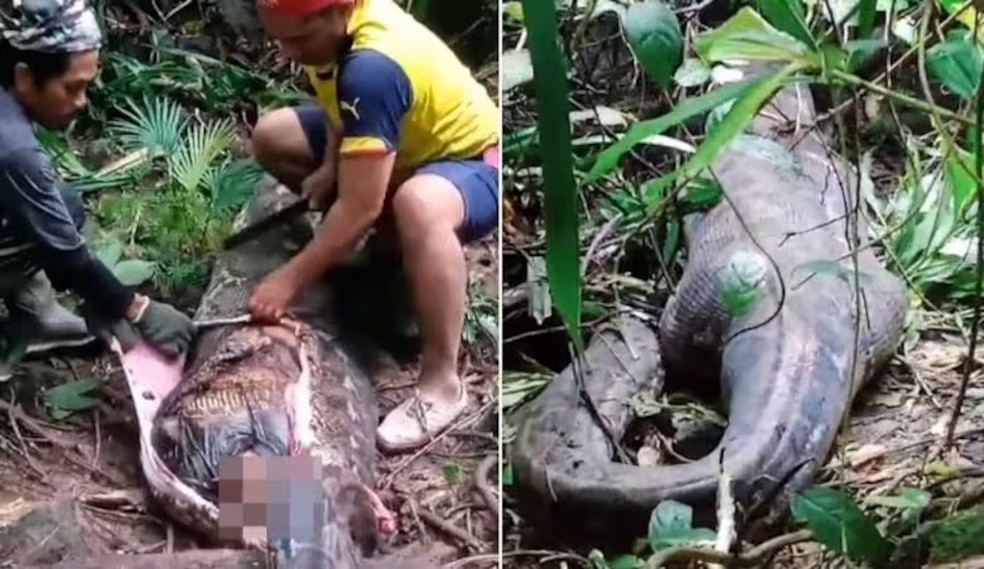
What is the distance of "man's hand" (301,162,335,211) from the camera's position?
111cm

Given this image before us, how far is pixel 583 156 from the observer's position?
1.14 meters

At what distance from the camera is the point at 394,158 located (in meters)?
1.10

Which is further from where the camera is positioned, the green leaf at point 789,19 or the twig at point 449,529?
the twig at point 449,529

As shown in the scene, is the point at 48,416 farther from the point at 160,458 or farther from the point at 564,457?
the point at 564,457

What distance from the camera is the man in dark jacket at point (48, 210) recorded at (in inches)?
42.4

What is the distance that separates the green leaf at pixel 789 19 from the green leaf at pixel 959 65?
12 cm

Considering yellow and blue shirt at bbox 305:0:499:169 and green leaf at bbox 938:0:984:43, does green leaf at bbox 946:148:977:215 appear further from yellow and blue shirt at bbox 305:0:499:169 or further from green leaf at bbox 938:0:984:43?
yellow and blue shirt at bbox 305:0:499:169

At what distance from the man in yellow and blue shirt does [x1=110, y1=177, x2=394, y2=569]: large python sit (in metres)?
0.02

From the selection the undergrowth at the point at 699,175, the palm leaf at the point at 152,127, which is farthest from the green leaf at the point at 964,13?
the palm leaf at the point at 152,127

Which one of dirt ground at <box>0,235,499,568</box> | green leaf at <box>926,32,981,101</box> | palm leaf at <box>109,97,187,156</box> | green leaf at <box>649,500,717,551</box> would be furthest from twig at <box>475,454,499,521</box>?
green leaf at <box>926,32,981,101</box>

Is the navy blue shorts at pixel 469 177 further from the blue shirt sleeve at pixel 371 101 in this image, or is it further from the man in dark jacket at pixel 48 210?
the man in dark jacket at pixel 48 210

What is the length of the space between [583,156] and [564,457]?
22cm

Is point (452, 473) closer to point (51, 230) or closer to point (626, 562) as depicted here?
point (626, 562)

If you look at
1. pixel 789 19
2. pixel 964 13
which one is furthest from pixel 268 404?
pixel 964 13
